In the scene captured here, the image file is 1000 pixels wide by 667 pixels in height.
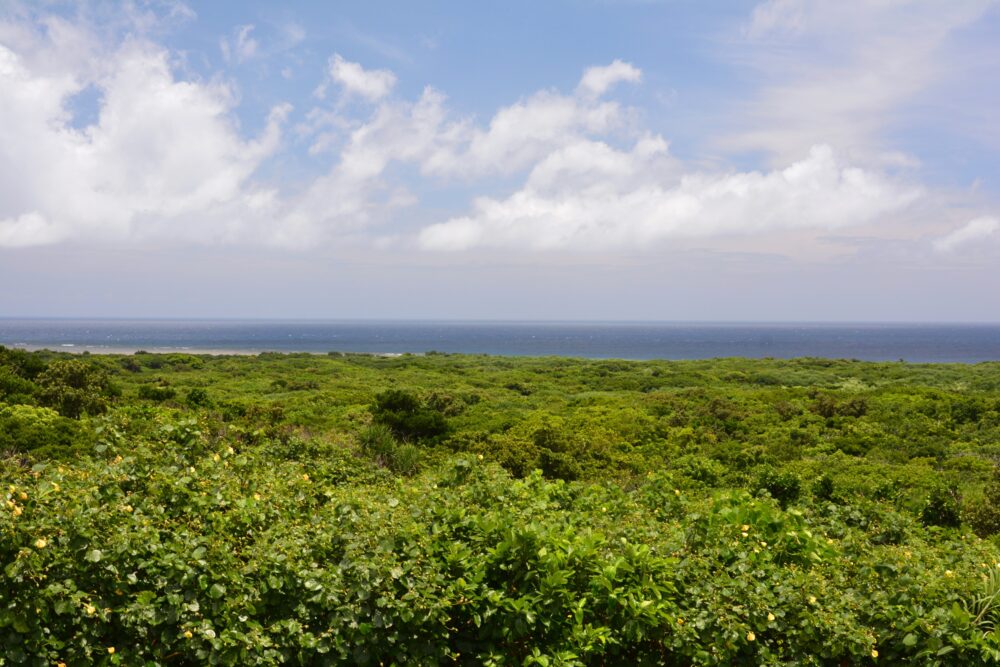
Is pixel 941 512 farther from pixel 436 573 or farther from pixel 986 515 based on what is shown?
pixel 436 573

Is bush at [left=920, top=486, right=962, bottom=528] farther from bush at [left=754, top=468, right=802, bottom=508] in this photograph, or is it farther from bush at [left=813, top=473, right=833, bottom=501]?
bush at [left=754, top=468, right=802, bottom=508]

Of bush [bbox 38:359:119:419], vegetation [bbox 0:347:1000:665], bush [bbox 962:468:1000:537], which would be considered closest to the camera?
vegetation [bbox 0:347:1000:665]

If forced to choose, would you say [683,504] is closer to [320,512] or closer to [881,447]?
[320,512]

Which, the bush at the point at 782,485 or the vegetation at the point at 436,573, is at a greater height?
the vegetation at the point at 436,573

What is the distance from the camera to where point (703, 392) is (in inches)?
914

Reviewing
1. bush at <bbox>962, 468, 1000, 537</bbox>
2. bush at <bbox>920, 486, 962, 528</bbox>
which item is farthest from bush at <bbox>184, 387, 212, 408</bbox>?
bush at <bbox>962, 468, 1000, 537</bbox>

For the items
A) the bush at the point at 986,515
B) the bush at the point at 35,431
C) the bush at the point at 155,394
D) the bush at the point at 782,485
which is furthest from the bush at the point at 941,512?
the bush at the point at 155,394

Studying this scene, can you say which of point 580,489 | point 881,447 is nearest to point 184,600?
point 580,489

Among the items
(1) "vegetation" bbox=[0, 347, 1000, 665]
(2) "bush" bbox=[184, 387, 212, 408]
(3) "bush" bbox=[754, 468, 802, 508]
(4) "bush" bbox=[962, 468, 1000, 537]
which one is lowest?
(4) "bush" bbox=[962, 468, 1000, 537]

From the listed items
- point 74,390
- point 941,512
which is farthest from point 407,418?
point 941,512

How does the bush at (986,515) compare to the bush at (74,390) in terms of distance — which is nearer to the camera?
the bush at (986,515)

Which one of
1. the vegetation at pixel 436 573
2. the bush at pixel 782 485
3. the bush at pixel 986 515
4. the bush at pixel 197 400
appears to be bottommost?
the bush at pixel 986 515

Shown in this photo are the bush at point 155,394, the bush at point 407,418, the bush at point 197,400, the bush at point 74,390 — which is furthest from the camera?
the bush at point 155,394

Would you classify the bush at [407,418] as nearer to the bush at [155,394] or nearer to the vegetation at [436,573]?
the bush at [155,394]
